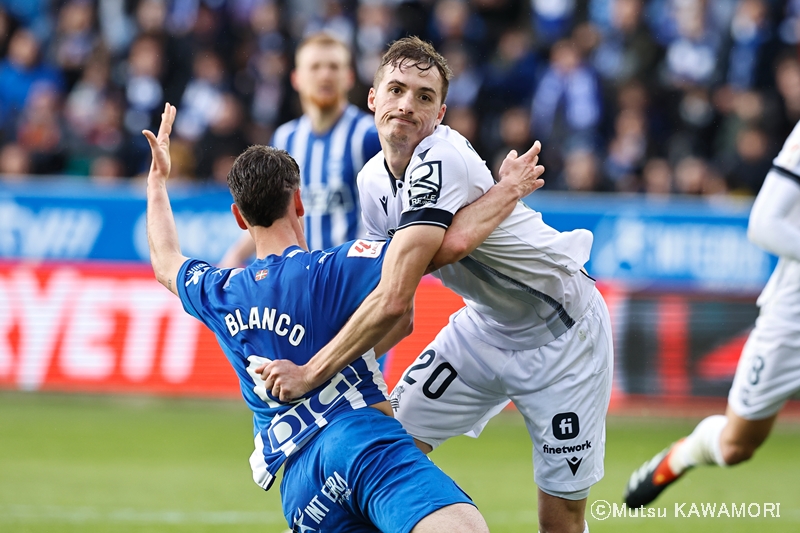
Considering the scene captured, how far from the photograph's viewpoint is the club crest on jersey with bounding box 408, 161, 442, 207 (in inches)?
176

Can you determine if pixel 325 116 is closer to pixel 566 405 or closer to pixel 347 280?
pixel 566 405

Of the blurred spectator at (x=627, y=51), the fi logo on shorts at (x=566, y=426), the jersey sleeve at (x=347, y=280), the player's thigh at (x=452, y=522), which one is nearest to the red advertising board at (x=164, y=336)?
the blurred spectator at (x=627, y=51)

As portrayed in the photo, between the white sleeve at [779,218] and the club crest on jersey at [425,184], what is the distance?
2.31m

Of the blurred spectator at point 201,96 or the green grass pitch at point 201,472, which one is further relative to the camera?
the blurred spectator at point 201,96

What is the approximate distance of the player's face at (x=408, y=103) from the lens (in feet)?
15.4

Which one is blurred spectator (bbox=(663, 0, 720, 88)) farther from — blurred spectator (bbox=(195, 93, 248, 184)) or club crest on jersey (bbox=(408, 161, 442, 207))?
club crest on jersey (bbox=(408, 161, 442, 207))

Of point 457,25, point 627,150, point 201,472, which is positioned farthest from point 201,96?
point 201,472

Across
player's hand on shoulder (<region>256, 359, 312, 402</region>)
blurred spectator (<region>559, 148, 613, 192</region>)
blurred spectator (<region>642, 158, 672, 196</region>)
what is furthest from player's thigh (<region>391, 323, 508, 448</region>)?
blurred spectator (<region>642, 158, 672, 196</region>)

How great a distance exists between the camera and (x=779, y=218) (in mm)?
5902

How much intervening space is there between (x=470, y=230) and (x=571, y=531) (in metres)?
1.76

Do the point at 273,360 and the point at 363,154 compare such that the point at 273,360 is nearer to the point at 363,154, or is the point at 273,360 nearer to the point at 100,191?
the point at 363,154

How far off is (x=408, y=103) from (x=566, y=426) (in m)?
1.75

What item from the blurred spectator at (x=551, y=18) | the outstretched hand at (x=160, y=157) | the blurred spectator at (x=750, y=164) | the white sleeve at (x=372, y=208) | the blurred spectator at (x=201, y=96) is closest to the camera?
the outstretched hand at (x=160, y=157)

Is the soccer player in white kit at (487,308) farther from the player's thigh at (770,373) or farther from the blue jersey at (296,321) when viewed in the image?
the player's thigh at (770,373)
